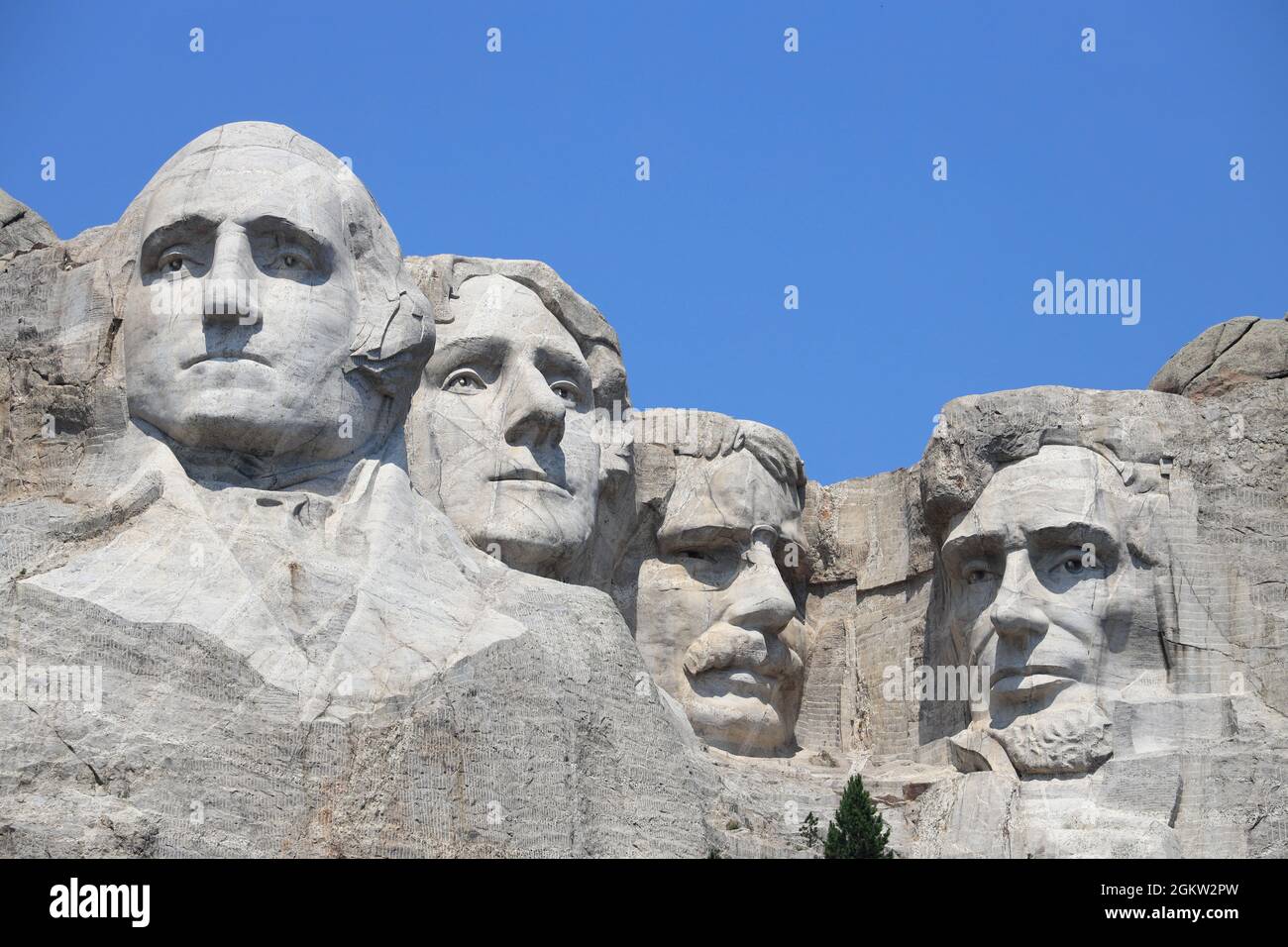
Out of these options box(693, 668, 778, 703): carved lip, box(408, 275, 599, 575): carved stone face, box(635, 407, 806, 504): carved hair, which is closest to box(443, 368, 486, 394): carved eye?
box(408, 275, 599, 575): carved stone face

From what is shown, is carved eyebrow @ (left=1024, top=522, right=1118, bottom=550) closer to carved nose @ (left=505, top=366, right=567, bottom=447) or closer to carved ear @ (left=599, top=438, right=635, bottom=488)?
carved ear @ (left=599, top=438, right=635, bottom=488)

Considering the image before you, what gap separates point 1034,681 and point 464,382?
365 centimetres

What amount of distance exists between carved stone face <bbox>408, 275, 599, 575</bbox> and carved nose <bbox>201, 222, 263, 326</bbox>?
2.32 meters

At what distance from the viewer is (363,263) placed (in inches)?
714

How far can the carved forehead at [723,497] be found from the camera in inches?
819

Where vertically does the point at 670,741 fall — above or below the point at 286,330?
below

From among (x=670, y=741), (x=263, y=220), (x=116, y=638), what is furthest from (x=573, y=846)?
(x=263, y=220)

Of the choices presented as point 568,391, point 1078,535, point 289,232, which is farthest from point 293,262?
point 1078,535

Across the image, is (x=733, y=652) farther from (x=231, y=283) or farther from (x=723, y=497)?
(x=231, y=283)

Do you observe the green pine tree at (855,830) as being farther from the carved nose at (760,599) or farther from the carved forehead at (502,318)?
the carved forehead at (502,318)

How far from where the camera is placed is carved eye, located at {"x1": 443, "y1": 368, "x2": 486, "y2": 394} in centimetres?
1989

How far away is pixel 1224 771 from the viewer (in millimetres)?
19219

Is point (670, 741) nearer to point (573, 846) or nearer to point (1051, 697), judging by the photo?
point (573, 846)
